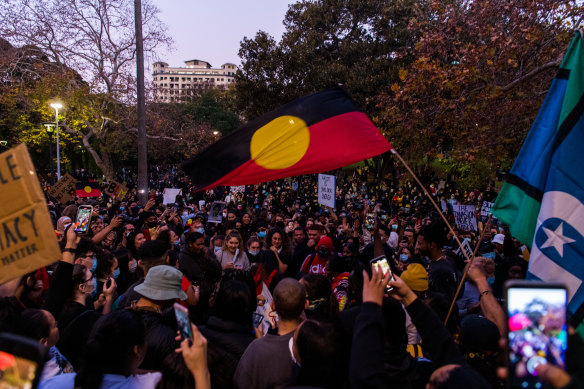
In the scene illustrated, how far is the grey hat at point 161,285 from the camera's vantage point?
3.26 meters

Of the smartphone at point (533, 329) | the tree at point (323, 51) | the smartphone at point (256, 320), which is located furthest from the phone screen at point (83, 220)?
the tree at point (323, 51)

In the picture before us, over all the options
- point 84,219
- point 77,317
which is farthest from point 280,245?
point 77,317

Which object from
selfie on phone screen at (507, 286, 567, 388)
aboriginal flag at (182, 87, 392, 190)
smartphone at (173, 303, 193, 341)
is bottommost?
smartphone at (173, 303, 193, 341)

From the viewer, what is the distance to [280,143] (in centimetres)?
471

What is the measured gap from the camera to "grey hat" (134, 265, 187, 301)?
10.7 ft

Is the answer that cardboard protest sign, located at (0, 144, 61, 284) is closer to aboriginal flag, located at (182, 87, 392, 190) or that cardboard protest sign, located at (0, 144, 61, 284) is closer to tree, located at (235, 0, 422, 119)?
aboriginal flag, located at (182, 87, 392, 190)

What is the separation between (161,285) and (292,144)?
2.06 metres

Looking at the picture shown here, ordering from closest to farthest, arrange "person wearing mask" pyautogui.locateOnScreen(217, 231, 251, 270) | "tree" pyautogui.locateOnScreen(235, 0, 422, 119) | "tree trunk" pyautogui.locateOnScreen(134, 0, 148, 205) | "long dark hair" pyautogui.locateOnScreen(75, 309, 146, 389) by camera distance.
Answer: "long dark hair" pyautogui.locateOnScreen(75, 309, 146, 389)
"person wearing mask" pyautogui.locateOnScreen(217, 231, 251, 270)
"tree trunk" pyautogui.locateOnScreen(134, 0, 148, 205)
"tree" pyautogui.locateOnScreen(235, 0, 422, 119)

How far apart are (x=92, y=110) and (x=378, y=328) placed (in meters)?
23.6

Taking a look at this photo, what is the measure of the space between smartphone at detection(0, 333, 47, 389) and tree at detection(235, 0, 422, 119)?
21.7m

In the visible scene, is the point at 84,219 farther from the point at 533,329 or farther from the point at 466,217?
the point at 466,217

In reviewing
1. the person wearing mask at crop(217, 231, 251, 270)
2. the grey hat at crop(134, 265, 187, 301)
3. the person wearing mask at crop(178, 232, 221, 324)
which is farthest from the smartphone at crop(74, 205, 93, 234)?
the grey hat at crop(134, 265, 187, 301)

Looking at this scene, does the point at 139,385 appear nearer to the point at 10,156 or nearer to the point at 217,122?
the point at 10,156

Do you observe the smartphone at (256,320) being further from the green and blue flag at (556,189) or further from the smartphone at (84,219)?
the smartphone at (84,219)
